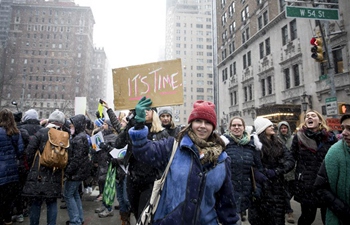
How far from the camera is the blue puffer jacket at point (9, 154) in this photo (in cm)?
403

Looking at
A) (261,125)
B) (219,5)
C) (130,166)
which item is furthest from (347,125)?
(219,5)

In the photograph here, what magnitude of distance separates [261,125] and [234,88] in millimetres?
30173

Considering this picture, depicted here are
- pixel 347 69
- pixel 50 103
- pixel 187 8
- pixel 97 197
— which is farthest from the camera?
pixel 187 8

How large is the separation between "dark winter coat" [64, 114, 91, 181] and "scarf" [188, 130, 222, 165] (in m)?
2.96

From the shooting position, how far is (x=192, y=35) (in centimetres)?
10650

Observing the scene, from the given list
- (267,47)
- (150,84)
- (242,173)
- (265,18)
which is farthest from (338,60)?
(150,84)

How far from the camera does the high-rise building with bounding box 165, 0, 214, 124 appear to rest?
9694 cm

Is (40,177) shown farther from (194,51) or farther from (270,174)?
(194,51)

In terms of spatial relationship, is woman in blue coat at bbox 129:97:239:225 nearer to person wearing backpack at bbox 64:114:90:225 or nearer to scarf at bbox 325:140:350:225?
scarf at bbox 325:140:350:225

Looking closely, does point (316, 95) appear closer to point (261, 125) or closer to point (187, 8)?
point (261, 125)

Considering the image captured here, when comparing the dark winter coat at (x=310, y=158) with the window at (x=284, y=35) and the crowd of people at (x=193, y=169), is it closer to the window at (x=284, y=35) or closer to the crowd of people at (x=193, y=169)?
the crowd of people at (x=193, y=169)

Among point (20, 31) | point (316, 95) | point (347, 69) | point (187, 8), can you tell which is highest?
point (187, 8)

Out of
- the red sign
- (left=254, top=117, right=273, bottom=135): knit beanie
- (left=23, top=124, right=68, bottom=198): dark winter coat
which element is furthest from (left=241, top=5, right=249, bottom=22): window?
(left=23, top=124, right=68, bottom=198): dark winter coat

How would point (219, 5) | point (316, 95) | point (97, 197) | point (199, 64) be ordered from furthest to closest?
point (199, 64) < point (219, 5) < point (316, 95) < point (97, 197)
